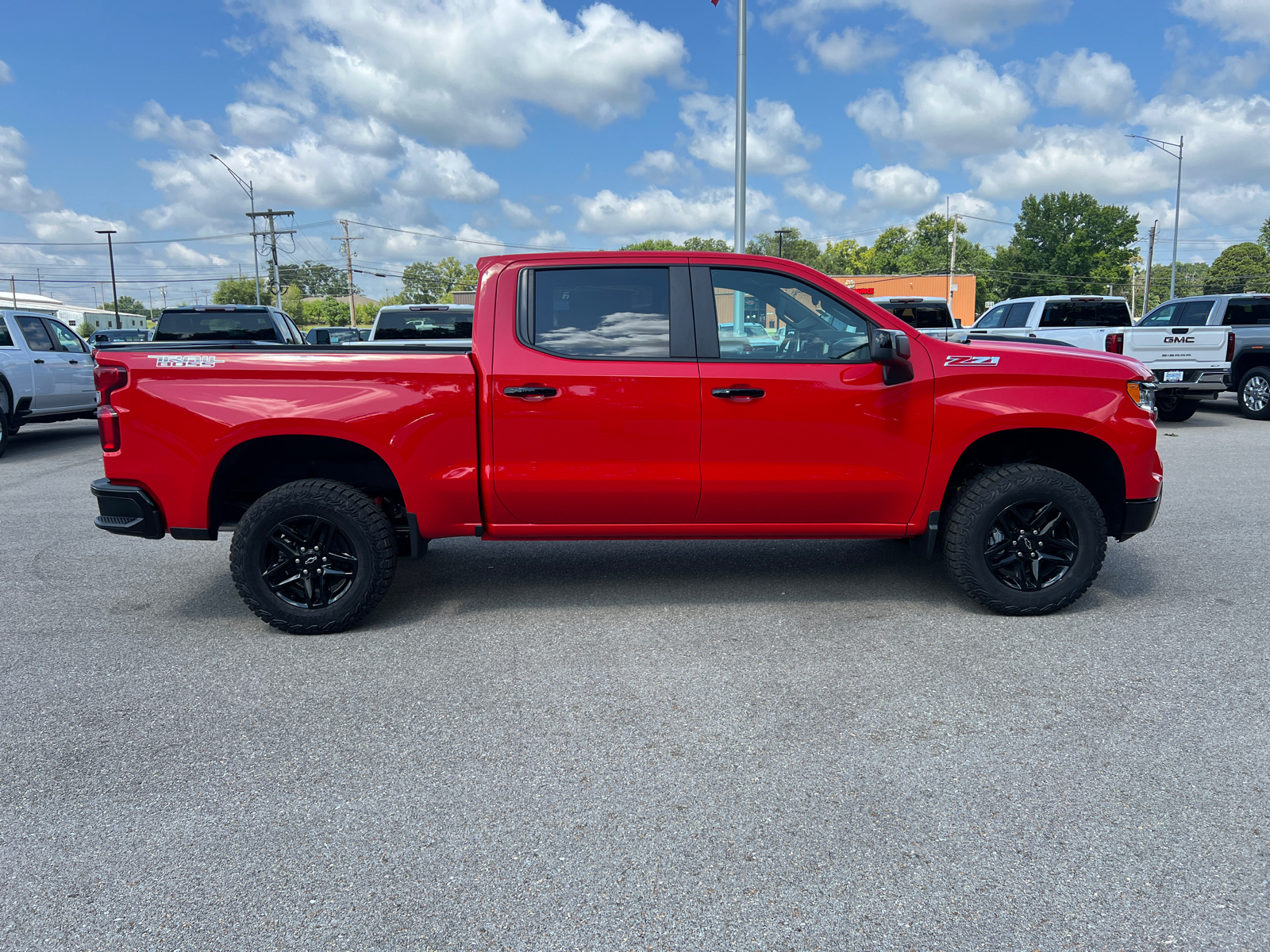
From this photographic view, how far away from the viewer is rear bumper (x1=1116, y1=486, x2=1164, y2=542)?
185 inches

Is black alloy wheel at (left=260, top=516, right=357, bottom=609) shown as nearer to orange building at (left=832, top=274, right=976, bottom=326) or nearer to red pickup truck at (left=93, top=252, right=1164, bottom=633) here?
red pickup truck at (left=93, top=252, right=1164, bottom=633)

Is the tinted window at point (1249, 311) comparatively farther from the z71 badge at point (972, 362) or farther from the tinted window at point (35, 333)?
the tinted window at point (35, 333)

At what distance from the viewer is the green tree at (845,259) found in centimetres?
12081

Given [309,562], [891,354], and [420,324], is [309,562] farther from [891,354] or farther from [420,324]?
[420,324]

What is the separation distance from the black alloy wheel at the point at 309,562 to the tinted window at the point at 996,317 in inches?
533

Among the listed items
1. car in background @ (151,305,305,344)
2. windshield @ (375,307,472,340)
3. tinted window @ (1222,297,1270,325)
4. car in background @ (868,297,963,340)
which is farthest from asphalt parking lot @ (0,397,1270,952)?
tinted window @ (1222,297,1270,325)

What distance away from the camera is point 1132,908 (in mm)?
2371

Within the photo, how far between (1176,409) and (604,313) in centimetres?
1300

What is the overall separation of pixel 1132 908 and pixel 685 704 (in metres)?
1.72

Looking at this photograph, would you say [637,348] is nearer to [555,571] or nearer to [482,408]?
[482,408]

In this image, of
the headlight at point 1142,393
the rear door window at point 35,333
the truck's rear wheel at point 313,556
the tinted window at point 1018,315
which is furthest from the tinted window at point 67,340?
the tinted window at point 1018,315

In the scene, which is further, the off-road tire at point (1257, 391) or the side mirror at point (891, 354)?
the off-road tire at point (1257, 391)

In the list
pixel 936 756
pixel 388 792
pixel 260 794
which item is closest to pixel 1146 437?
pixel 936 756

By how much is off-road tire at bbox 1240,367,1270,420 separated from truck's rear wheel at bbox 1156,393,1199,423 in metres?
0.81
